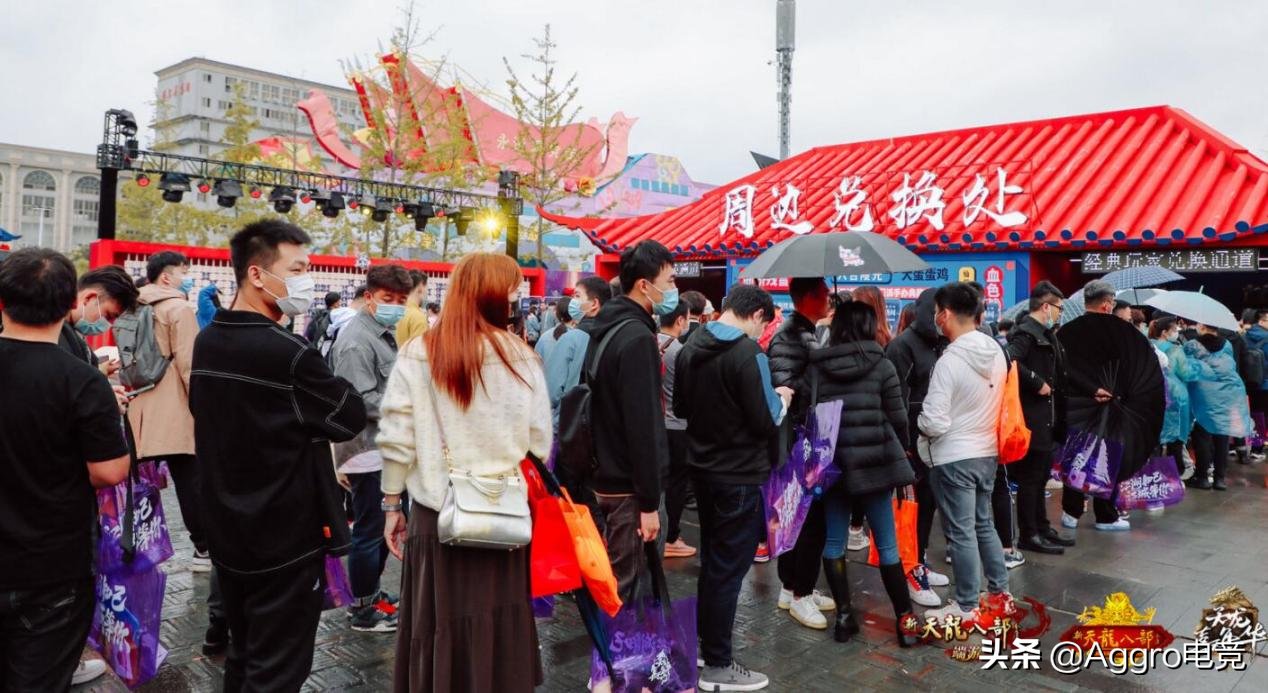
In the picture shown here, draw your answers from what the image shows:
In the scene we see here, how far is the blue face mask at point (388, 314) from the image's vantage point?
4410 millimetres

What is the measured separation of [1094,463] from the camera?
20.6 ft

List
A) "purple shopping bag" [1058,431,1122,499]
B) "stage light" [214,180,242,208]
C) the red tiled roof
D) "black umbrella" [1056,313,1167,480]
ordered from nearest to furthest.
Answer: "black umbrella" [1056,313,1167,480]
"purple shopping bag" [1058,431,1122,499]
the red tiled roof
"stage light" [214,180,242,208]

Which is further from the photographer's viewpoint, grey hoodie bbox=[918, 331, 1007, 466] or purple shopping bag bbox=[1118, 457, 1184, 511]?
purple shopping bag bbox=[1118, 457, 1184, 511]

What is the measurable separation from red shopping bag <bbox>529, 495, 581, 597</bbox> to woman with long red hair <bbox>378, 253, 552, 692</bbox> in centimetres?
12

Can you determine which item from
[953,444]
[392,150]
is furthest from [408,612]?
[392,150]

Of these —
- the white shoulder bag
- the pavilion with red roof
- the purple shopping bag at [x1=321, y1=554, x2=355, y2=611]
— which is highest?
the pavilion with red roof

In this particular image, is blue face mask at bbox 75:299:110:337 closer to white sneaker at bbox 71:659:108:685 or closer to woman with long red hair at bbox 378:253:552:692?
white sneaker at bbox 71:659:108:685

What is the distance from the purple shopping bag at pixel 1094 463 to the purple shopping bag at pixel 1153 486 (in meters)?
0.92

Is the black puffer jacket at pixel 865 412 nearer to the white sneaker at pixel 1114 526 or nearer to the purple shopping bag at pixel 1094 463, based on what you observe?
the purple shopping bag at pixel 1094 463

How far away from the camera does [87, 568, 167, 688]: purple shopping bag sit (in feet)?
11.3

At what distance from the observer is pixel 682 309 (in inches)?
229

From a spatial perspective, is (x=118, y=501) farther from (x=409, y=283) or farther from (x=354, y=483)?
(x=409, y=283)

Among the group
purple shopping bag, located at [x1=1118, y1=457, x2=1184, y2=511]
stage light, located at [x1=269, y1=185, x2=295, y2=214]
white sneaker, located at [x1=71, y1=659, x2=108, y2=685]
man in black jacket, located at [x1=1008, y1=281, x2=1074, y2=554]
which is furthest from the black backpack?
stage light, located at [x1=269, y1=185, x2=295, y2=214]

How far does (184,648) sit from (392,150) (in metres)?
18.2
